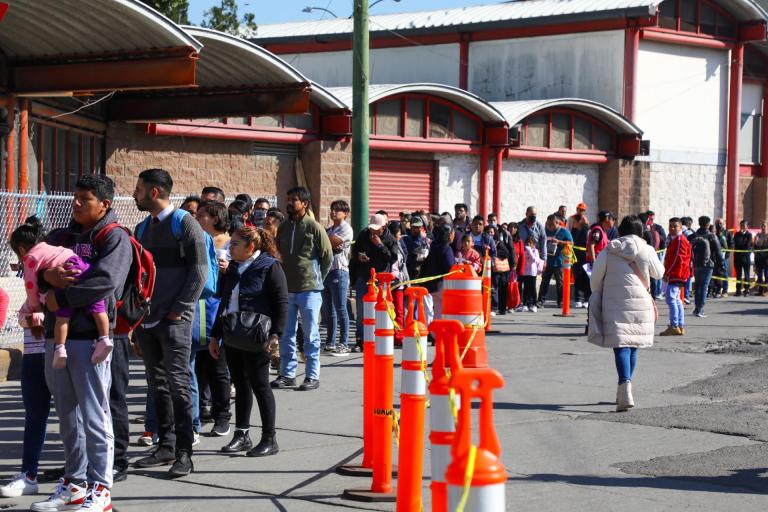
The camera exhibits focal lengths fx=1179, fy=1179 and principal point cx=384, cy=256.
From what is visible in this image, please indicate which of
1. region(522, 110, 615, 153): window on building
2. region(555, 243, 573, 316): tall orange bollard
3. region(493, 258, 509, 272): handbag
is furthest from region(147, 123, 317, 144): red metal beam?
region(522, 110, 615, 153): window on building

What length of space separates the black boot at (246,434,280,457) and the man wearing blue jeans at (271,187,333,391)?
3.12m

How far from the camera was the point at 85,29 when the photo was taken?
49.1 ft

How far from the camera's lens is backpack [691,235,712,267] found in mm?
20844

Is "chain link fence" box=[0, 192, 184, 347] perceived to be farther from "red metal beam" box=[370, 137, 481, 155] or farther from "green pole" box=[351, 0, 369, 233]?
"red metal beam" box=[370, 137, 481, 155]

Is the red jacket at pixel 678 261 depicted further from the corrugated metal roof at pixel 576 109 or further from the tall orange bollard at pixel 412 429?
the tall orange bollard at pixel 412 429

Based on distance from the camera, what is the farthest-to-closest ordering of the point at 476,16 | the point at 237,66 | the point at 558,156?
the point at 476,16 < the point at 558,156 < the point at 237,66

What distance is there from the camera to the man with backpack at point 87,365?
670cm

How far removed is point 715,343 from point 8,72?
34.6 feet

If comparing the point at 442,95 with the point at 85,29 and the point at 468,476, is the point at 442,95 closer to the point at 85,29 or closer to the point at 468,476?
the point at 85,29

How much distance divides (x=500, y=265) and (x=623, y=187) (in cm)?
1188

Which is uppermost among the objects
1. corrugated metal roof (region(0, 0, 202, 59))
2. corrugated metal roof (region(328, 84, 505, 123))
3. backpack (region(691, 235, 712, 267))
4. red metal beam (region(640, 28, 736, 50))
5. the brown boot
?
red metal beam (region(640, 28, 736, 50))

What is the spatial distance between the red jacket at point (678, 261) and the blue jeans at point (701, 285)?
291 centimetres

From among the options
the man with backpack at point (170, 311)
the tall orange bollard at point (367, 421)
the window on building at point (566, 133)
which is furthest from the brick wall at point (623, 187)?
the man with backpack at point (170, 311)

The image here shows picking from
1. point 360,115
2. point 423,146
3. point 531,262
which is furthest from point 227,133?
point 531,262
